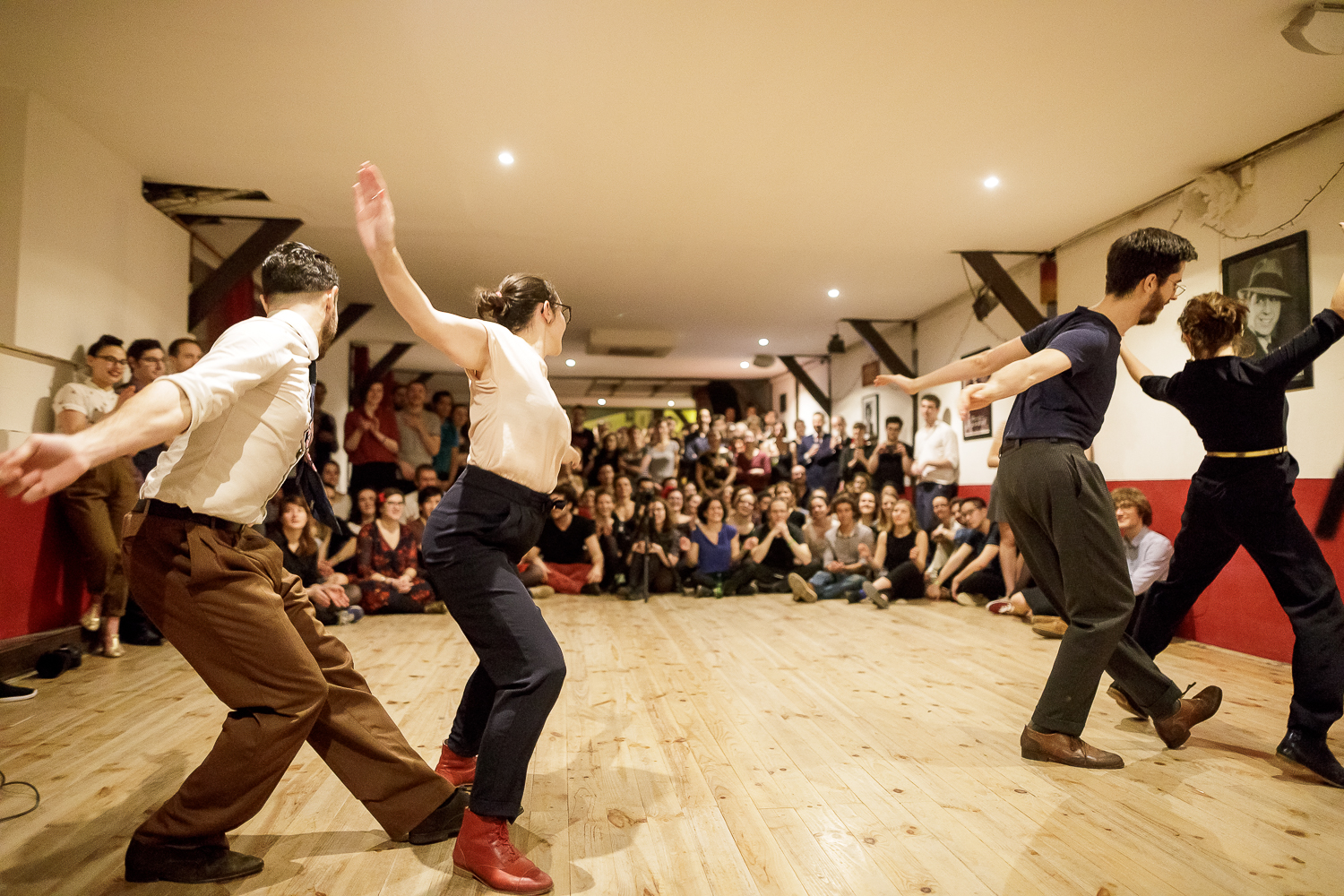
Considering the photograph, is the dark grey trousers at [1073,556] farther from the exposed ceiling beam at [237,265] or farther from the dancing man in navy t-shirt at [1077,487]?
the exposed ceiling beam at [237,265]

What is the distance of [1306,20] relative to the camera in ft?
10.4

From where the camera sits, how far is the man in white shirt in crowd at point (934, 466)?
311 inches

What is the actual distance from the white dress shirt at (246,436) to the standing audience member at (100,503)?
9.71 ft

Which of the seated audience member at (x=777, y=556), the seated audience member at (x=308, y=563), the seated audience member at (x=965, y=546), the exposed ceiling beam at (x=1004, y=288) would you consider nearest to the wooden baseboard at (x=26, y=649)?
the seated audience member at (x=308, y=563)

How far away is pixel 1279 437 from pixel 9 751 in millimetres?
3992

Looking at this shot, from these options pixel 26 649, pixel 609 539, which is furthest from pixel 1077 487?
pixel 609 539

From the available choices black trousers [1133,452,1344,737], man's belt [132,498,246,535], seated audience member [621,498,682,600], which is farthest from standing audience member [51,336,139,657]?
black trousers [1133,452,1344,737]

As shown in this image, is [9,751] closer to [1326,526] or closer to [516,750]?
[516,750]

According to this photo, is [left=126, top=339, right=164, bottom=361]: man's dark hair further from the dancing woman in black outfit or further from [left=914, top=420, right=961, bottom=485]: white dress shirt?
[left=914, top=420, right=961, bottom=485]: white dress shirt

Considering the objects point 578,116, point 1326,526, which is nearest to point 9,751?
point 578,116

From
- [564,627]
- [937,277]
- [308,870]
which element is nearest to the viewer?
[308,870]

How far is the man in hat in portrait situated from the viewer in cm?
434

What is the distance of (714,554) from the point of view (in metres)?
6.97

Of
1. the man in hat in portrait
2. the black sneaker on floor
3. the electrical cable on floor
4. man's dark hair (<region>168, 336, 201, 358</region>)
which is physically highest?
the man in hat in portrait
